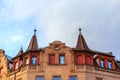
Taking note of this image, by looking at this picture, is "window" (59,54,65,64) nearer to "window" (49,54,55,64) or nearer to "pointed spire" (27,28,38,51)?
"window" (49,54,55,64)

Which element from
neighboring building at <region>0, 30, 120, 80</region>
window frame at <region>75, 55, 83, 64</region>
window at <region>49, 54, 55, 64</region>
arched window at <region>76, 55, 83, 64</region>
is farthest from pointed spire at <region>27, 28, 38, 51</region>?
arched window at <region>76, 55, 83, 64</region>

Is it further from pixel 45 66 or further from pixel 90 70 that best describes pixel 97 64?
pixel 45 66

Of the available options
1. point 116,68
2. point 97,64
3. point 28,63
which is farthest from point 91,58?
point 28,63

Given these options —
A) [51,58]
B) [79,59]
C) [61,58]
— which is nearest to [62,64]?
[61,58]

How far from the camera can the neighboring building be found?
6381cm

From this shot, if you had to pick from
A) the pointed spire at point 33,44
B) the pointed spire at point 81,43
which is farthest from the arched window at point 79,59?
the pointed spire at point 33,44

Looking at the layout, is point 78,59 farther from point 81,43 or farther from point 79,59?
point 81,43

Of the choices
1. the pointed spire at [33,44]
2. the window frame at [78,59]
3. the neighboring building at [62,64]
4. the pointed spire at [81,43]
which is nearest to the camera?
the neighboring building at [62,64]

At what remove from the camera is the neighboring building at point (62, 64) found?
6381 cm

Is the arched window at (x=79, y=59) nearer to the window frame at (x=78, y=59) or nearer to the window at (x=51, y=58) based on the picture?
the window frame at (x=78, y=59)

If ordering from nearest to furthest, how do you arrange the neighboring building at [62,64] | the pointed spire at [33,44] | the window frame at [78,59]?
the neighboring building at [62,64] → the window frame at [78,59] → the pointed spire at [33,44]

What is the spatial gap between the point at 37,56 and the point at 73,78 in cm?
802

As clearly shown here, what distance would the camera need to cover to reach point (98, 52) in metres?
68.6

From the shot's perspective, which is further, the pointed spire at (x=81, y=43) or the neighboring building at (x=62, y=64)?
the pointed spire at (x=81, y=43)
